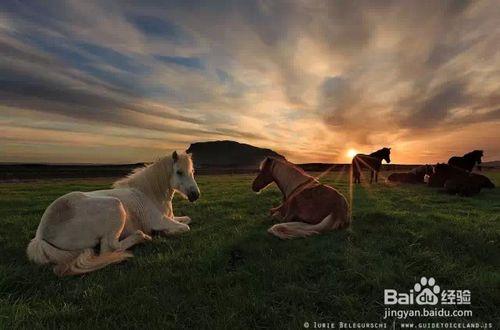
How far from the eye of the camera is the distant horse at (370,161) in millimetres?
22086

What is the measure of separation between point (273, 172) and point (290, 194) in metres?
0.94

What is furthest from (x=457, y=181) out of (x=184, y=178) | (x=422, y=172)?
(x=184, y=178)

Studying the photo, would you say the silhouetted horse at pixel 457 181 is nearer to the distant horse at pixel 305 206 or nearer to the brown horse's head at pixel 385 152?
the brown horse's head at pixel 385 152

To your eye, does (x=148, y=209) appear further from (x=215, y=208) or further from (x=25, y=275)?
(x=215, y=208)

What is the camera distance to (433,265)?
4.68 m

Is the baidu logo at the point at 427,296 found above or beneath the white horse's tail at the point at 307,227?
beneath

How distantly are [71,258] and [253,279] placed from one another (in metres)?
3.12

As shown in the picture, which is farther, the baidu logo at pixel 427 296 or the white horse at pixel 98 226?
the white horse at pixel 98 226

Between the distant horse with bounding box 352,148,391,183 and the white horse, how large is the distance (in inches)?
676

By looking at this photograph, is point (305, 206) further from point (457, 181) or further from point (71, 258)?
point (457, 181)

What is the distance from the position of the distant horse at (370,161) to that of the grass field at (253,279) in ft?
50.7

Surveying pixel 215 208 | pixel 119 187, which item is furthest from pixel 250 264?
pixel 215 208

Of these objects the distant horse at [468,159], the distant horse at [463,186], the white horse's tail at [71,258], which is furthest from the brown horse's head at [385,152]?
the white horse's tail at [71,258]

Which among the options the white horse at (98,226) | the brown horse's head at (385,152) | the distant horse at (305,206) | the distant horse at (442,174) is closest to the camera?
the white horse at (98,226)
